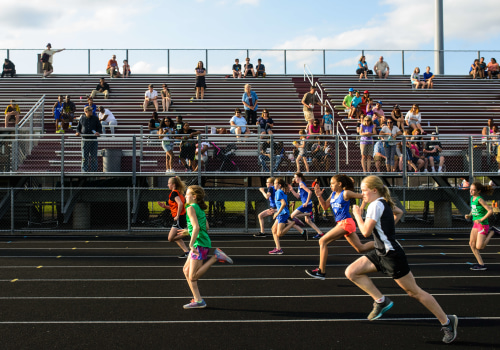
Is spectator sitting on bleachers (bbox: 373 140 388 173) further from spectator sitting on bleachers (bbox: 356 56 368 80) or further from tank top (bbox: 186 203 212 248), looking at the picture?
spectator sitting on bleachers (bbox: 356 56 368 80)

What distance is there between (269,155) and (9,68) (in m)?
19.8

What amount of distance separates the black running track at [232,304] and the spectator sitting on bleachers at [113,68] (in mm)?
18434

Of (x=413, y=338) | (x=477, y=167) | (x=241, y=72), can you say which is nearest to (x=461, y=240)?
(x=477, y=167)

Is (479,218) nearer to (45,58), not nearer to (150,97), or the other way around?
(150,97)

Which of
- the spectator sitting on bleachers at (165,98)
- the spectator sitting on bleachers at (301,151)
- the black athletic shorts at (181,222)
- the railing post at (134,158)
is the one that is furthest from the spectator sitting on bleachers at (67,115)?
the black athletic shorts at (181,222)

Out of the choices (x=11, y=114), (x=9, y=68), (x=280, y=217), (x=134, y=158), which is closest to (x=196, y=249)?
(x=280, y=217)

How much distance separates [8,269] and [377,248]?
288 inches

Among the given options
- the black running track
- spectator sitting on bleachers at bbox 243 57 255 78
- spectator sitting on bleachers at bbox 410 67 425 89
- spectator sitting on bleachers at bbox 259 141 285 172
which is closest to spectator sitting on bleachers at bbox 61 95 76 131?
spectator sitting on bleachers at bbox 259 141 285 172

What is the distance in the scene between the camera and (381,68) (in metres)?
29.7

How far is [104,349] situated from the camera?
5.40 meters

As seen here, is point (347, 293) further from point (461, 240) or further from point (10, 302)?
point (461, 240)

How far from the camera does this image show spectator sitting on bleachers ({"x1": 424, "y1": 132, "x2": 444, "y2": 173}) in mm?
16391

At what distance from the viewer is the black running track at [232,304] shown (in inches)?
224

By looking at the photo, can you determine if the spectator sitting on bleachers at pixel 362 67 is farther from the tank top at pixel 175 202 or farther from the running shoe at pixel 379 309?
the running shoe at pixel 379 309
